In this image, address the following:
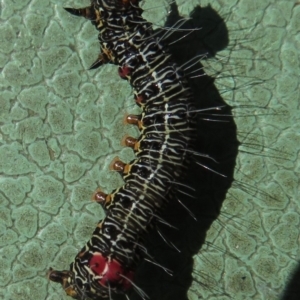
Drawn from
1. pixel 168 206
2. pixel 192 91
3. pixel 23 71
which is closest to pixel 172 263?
pixel 168 206

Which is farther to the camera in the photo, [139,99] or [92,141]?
[92,141]

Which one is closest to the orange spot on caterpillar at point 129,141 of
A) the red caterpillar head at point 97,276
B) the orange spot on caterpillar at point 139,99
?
the orange spot on caterpillar at point 139,99

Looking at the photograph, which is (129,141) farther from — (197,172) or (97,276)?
(97,276)

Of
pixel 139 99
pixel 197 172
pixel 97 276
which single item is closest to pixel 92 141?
pixel 139 99

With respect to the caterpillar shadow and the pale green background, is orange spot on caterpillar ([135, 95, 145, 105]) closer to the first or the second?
the pale green background

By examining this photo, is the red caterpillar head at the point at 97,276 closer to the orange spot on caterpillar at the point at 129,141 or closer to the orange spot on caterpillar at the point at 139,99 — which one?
the orange spot on caterpillar at the point at 129,141

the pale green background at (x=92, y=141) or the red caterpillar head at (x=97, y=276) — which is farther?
the pale green background at (x=92, y=141)
